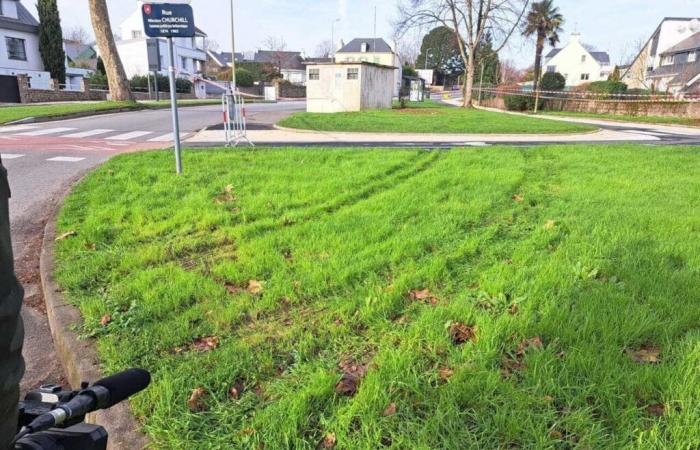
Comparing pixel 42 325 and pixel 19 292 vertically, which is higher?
pixel 19 292

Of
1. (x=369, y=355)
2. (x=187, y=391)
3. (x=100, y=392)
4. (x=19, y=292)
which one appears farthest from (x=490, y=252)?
(x=19, y=292)

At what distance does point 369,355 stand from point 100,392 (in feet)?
5.51

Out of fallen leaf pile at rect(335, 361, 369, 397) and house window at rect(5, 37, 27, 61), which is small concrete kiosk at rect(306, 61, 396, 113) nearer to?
fallen leaf pile at rect(335, 361, 369, 397)

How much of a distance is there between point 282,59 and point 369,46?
69.6 ft

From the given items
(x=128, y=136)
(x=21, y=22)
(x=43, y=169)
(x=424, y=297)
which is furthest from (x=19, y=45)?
(x=424, y=297)

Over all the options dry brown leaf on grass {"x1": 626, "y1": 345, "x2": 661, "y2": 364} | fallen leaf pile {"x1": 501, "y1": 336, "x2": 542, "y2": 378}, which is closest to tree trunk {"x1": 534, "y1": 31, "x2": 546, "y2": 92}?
dry brown leaf on grass {"x1": 626, "y1": 345, "x2": 661, "y2": 364}

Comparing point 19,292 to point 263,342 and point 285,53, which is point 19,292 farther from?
point 285,53

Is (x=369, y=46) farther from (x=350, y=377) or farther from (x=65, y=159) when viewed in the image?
(x=350, y=377)

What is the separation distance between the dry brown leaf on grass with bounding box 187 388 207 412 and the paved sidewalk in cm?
1138

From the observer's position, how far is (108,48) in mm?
26172

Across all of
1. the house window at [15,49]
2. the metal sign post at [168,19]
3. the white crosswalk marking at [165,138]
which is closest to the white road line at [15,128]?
the white crosswalk marking at [165,138]

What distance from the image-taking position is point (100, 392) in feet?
3.92

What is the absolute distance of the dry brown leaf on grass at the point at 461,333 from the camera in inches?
109

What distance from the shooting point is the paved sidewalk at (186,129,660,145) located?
13.9 meters
